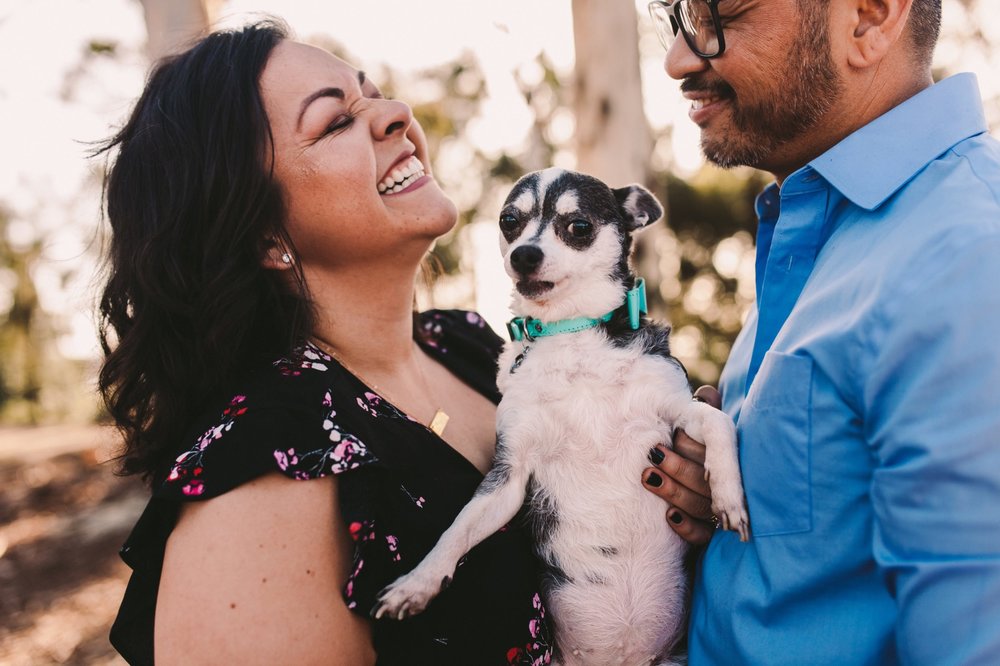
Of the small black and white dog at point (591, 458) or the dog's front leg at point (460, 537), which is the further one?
the small black and white dog at point (591, 458)

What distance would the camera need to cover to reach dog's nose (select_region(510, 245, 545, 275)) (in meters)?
2.60

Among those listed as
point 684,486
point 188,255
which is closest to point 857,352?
point 684,486

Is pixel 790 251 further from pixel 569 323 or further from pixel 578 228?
pixel 578 228

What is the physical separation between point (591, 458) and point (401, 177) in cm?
115

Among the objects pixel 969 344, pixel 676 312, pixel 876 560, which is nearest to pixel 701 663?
pixel 876 560

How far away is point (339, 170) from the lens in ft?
7.79

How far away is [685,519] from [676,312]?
31.1ft

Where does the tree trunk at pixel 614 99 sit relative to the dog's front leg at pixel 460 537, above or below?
above

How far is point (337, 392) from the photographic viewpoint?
212 centimetres

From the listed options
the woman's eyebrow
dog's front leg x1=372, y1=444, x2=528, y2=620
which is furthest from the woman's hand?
the woman's eyebrow

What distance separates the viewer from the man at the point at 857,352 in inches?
57.9

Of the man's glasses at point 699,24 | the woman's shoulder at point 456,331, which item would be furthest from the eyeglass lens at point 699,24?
the woman's shoulder at point 456,331

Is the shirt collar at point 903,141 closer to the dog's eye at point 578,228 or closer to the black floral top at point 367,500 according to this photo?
the dog's eye at point 578,228

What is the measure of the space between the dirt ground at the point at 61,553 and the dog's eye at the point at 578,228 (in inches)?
108
